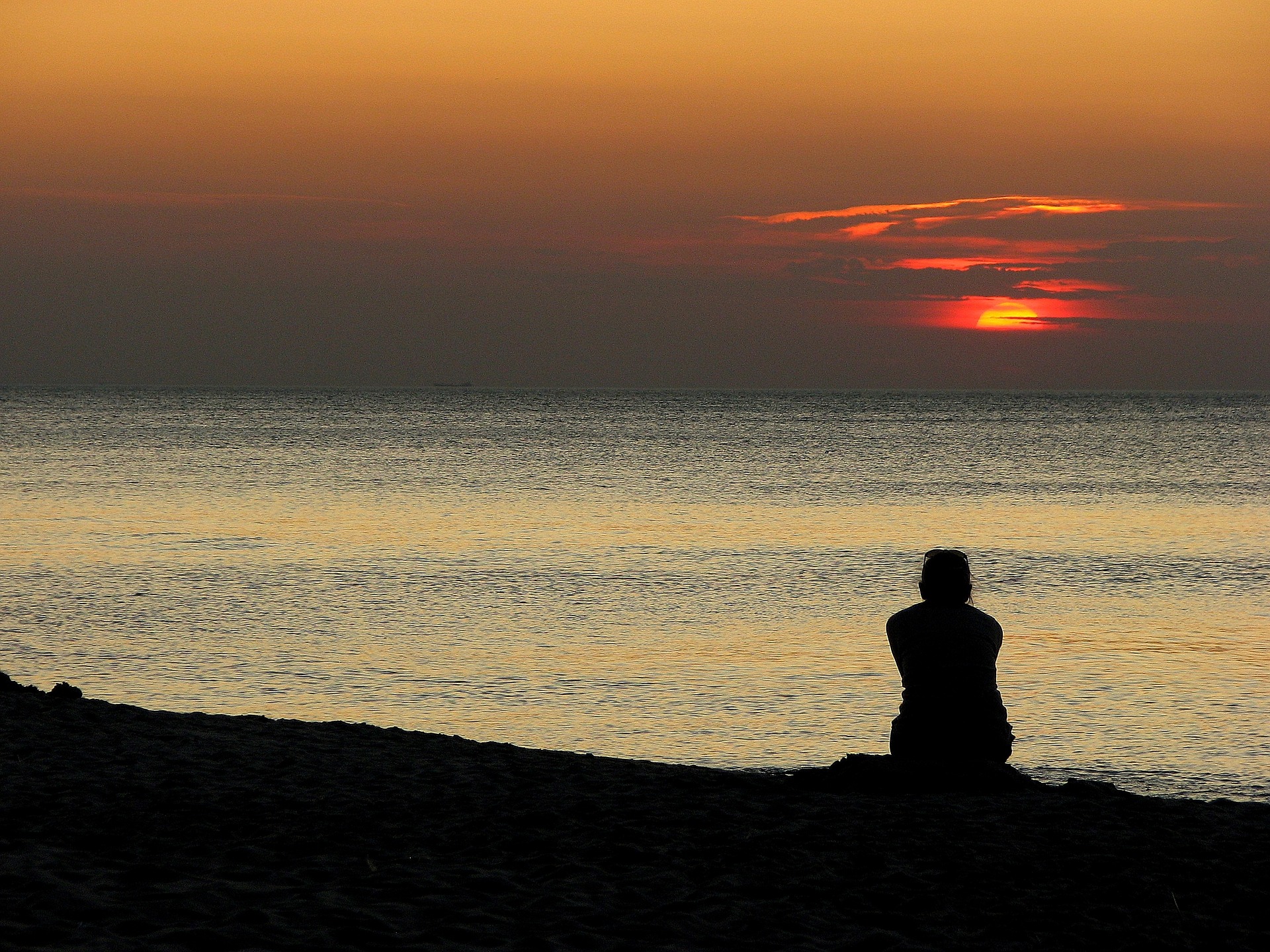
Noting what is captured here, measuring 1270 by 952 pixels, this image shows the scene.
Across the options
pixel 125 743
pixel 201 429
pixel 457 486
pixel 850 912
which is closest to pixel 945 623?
pixel 850 912

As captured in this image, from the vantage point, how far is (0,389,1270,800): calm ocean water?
14898 mm

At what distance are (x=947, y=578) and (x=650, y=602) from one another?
15.6m

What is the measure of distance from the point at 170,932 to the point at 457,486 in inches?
1840

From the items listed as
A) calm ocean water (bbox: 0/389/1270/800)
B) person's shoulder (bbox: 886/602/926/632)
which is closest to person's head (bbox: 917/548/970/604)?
person's shoulder (bbox: 886/602/926/632)

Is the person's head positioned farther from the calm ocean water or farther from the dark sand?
the calm ocean water

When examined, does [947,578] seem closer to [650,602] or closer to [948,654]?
[948,654]

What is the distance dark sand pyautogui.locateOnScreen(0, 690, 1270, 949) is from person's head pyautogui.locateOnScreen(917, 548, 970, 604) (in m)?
1.28

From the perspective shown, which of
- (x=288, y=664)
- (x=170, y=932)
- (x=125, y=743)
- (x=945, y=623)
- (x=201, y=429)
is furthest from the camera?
(x=201, y=429)

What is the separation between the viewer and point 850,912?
6.44 m

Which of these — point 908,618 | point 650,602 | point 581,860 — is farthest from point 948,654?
point 650,602

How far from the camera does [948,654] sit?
26.7 feet

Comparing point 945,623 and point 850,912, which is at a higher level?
point 945,623

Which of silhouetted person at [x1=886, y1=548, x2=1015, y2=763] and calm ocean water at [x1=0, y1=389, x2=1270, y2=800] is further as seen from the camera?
calm ocean water at [x1=0, y1=389, x2=1270, y2=800]

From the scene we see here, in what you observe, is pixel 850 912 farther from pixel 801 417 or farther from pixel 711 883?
pixel 801 417
